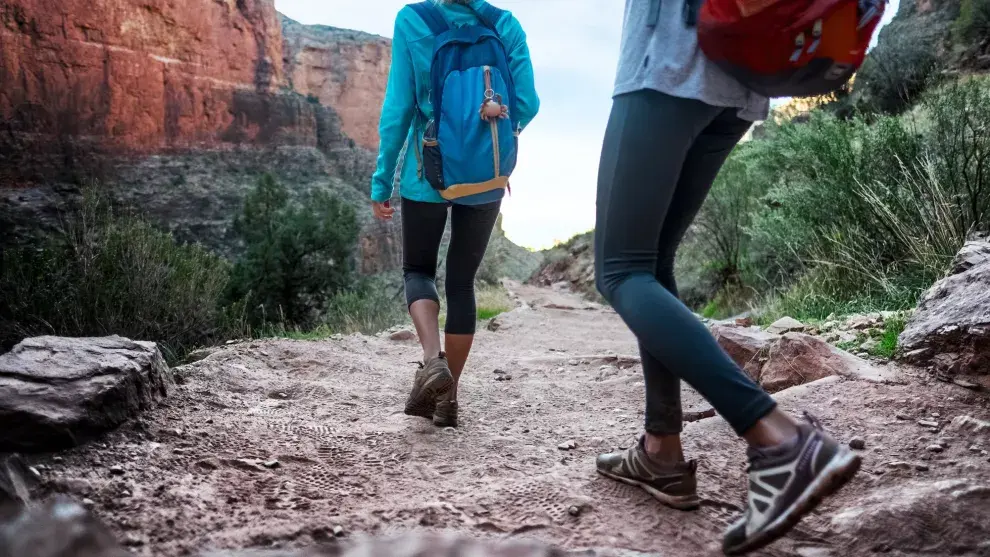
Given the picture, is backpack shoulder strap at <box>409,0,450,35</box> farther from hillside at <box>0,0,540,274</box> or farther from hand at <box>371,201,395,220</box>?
hillside at <box>0,0,540,274</box>

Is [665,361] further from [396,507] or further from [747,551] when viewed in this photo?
[396,507]

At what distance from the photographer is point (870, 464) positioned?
1912 mm

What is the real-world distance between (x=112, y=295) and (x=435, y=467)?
806cm

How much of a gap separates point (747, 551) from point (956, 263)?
2482 mm

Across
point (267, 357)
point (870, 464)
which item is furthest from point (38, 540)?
point (267, 357)

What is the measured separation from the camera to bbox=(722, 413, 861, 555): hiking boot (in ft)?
4.24

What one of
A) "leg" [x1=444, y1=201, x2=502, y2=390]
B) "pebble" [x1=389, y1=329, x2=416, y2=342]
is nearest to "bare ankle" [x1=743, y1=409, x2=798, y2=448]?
"leg" [x1=444, y1=201, x2=502, y2=390]

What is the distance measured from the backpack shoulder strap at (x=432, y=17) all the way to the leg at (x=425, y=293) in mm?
641

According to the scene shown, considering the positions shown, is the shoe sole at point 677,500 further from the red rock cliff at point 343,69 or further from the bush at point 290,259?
the red rock cliff at point 343,69

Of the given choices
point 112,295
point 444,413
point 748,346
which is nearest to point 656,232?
point 444,413

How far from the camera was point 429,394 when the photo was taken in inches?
98.0

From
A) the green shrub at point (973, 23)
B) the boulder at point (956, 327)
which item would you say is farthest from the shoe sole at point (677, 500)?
the green shrub at point (973, 23)

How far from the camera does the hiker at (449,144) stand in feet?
7.72

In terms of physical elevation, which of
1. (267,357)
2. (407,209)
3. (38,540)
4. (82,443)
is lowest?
(267,357)
